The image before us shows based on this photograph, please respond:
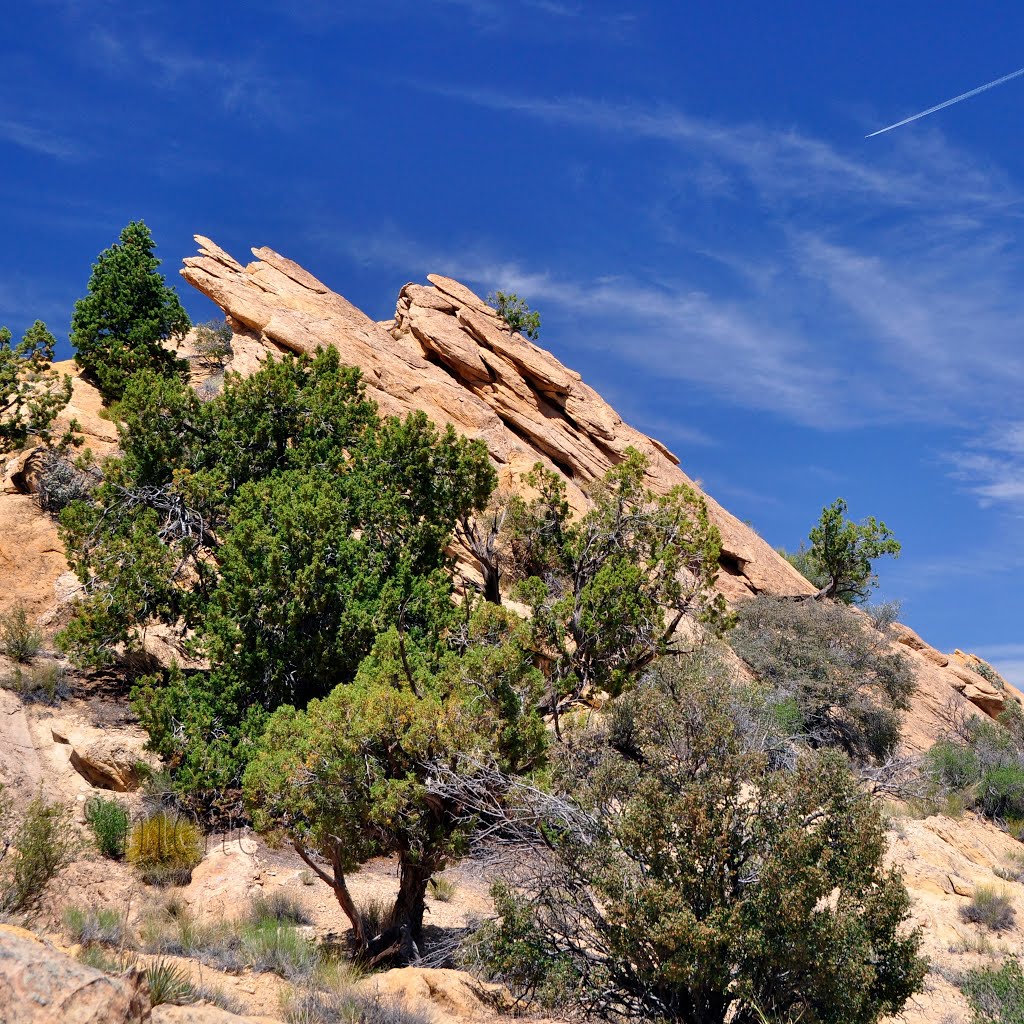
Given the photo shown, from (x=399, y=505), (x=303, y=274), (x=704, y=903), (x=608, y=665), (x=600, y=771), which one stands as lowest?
(x=704, y=903)

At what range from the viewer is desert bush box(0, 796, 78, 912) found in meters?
10.6

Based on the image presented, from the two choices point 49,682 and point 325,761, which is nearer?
point 325,761

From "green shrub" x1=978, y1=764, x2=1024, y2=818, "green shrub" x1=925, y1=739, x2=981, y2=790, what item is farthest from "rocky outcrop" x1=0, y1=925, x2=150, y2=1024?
"green shrub" x1=978, y1=764, x2=1024, y2=818

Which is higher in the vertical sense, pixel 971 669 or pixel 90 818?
pixel 971 669

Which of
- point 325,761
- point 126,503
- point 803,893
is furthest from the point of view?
point 126,503

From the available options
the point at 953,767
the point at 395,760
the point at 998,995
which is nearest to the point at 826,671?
the point at 953,767

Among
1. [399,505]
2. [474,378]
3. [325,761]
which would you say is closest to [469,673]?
[325,761]

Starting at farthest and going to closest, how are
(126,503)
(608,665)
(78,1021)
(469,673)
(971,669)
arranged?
(971,669), (126,503), (608,665), (469,673), (78,1021)

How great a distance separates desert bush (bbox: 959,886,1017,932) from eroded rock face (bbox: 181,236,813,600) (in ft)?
53.7

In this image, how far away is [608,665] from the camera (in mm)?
16672

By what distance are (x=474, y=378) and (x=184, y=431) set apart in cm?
1613

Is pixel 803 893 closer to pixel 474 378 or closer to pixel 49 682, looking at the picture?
pixel 49 682

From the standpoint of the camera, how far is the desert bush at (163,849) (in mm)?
13719

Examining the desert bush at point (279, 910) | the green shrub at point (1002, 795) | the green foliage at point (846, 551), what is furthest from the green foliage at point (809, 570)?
the desert bush at point (279, 910)
